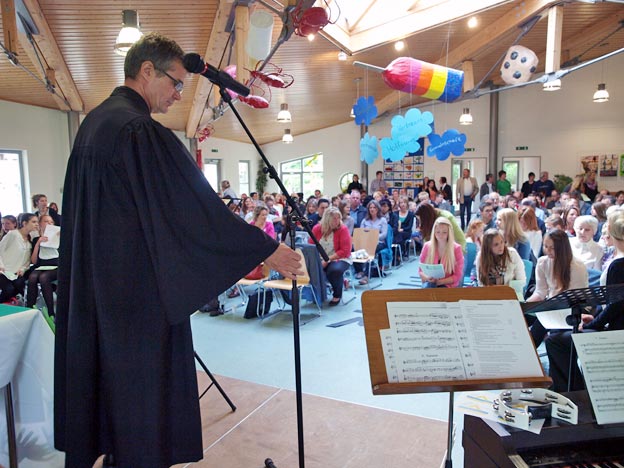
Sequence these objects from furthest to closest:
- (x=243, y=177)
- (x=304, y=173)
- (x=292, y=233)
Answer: (x=304, y=173) < (x=243, y=177) < (x=292, y=233)

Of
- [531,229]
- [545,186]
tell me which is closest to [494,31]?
[531,229]

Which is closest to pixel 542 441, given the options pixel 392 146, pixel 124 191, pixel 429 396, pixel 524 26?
pixel 124 191

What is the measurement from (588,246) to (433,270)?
1.47 meters

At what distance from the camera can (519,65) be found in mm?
6246

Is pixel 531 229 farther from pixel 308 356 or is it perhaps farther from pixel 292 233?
pixel 292 233

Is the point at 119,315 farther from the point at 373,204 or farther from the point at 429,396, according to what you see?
the point at 373,204

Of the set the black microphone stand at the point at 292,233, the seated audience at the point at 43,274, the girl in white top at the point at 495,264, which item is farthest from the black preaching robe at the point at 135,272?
the seated audience at the point at 43,274

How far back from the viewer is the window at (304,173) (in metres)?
17.2

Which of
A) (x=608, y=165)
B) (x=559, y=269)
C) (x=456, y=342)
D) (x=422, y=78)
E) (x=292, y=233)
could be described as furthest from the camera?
(x=608, y=165)

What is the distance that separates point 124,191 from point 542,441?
1.43 metres

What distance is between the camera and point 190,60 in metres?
1.51

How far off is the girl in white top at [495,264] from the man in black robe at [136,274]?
2.82 metres

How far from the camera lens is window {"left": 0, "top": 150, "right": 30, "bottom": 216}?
9039 millimetres

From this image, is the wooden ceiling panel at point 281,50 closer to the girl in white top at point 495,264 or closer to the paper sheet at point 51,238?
Result: the paper sheet at point 51,238
